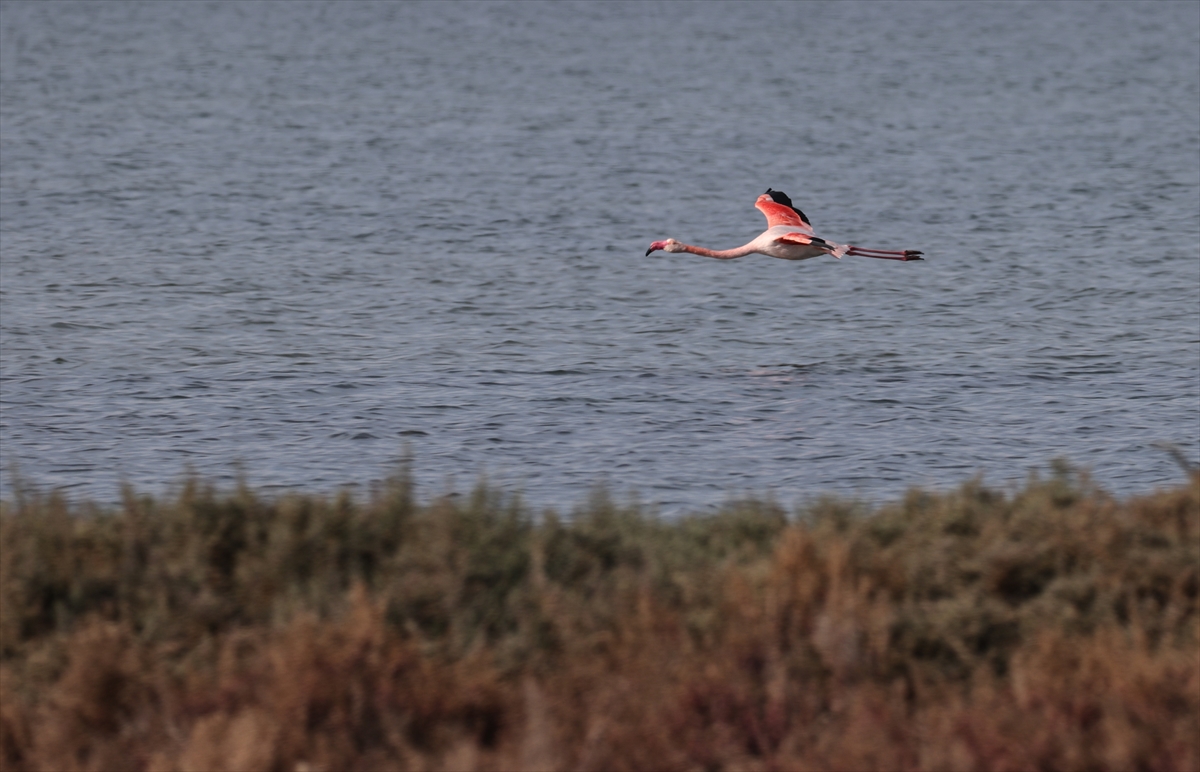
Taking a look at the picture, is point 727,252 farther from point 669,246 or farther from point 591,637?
point 591,637

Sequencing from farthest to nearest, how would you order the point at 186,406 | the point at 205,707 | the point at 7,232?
the point at 7,232, the point at 186,406, the point at 205,707

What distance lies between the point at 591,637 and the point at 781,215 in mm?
7940

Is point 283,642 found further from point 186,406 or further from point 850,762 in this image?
point 186,406

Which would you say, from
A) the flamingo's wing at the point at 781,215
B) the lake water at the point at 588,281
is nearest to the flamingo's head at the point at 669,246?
the flamingo's wing at the point at 781,215

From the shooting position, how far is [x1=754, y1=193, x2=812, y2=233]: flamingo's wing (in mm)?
14780

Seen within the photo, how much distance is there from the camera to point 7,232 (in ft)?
80.7

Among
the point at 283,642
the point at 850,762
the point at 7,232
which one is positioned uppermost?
the point at 7,232

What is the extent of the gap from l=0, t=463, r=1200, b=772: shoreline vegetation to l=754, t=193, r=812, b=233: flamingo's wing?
238 inches

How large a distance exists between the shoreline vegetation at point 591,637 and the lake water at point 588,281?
2094 mm

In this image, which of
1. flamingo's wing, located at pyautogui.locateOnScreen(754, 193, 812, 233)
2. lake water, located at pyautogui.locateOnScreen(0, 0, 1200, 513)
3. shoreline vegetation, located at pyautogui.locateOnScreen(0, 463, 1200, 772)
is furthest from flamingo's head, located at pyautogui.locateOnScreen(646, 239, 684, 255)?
shoreline vegetation, located at pyautogui.locateOnScreen(0, 463, 1200, 772)

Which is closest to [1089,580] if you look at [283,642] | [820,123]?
[283,642]

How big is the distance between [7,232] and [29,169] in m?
6.30

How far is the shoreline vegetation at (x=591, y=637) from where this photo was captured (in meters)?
6.69

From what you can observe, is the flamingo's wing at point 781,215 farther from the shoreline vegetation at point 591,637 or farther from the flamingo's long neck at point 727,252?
the shoreline vegetation at point 591,637
